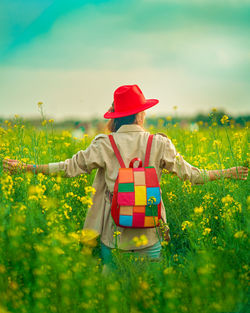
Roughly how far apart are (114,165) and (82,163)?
0.99 ft

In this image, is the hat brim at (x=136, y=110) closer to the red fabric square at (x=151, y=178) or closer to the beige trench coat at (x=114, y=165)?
the beige trench coat at (x=114, y=165)

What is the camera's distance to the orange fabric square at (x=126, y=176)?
2646 mm

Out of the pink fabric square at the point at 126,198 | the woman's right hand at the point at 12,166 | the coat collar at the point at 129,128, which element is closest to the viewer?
the pink fabric square at the point at 126,198

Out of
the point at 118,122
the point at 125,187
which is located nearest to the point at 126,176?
the point at 125,187

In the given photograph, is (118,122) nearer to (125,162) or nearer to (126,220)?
(125,162)

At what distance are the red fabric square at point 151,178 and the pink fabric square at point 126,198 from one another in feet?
0.51

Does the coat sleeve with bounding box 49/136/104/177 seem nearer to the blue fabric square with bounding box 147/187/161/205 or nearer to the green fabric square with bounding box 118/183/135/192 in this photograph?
the green fabric square with bounding box 118/183/135/192

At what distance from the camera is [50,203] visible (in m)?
2.31

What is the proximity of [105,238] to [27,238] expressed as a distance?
917 mm

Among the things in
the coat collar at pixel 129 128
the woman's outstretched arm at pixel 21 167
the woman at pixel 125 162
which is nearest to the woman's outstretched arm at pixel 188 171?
the woman at pixel 125 162

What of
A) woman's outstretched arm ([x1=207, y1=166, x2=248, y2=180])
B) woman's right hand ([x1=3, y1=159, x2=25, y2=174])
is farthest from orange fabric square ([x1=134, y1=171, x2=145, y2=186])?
woman's right hand ([x1=3, y1=159, x2=25, y2=174])

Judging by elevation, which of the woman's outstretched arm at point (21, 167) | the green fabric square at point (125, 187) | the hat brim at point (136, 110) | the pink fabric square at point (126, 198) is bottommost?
the pink fabric square at point (126, 198)

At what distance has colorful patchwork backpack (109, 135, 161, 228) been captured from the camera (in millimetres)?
2643

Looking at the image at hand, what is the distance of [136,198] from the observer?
2.65 m
